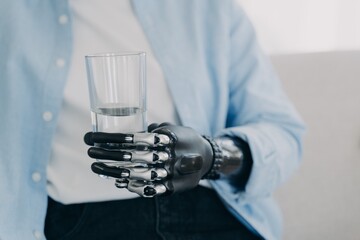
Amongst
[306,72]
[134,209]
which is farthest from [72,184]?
[306,72]

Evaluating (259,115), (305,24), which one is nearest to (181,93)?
(259,115)

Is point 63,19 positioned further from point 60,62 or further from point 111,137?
point 111,137

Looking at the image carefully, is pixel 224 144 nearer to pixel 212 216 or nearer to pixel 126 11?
pixel 212 216

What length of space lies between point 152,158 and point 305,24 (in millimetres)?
902

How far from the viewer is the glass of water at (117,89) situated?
2.12 feet

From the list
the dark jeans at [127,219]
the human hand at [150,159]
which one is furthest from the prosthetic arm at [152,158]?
the dark jeans at [127,219]

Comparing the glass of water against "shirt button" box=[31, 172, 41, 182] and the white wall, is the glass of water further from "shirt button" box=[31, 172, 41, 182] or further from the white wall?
the white wall

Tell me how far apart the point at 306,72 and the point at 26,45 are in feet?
2.28

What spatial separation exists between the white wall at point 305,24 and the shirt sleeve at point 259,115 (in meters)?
0.33

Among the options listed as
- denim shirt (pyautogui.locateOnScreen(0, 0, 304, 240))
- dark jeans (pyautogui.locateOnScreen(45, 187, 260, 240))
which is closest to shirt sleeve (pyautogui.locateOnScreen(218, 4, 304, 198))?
denim shirt (pyautogui.locateOnScreen(0, 0, 304, 240))

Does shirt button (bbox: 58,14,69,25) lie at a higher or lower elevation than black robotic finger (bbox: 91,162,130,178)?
higher

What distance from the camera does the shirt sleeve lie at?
94 cm

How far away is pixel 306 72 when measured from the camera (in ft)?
4.15

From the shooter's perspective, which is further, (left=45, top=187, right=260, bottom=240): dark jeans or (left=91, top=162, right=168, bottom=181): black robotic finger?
(left=45, top=187, right=260, bottom=240): dark jeans
